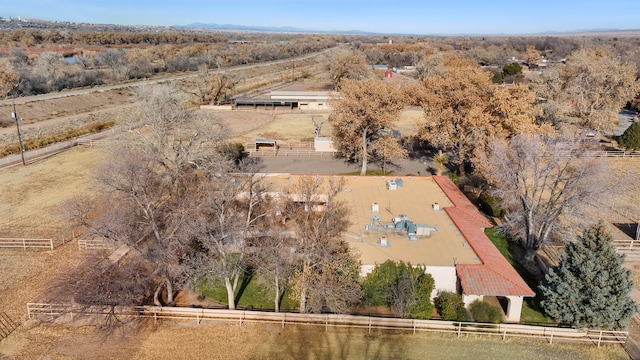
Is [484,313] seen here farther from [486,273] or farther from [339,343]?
[339,343]

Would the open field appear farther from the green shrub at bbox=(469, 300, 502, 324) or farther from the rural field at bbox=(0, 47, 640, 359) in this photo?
the green shrub at bbox=(469, 300, 502, 324)

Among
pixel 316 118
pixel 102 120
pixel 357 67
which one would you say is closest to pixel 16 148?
pixel 102 120

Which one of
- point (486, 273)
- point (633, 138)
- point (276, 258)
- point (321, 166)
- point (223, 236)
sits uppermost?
point (223, 236)

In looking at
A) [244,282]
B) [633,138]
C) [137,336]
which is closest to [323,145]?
[244,282]

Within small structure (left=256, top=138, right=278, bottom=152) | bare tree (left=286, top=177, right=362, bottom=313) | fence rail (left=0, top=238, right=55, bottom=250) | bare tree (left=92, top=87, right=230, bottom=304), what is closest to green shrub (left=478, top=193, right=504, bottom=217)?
bare tree (left=286, top=177, right=362, bottom=313)

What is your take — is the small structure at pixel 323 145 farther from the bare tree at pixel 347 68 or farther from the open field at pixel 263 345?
the bare tree at pixel 347 68

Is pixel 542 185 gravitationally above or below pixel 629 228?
above
